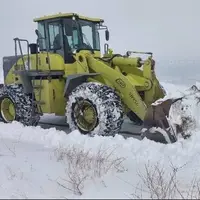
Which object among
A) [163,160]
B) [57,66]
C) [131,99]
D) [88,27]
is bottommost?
[163,160]

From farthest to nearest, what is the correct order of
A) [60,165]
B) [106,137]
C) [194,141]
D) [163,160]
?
[106,137], [194,141], [163,160], [60,165]

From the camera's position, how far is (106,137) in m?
7.02

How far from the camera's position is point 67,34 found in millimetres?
8734

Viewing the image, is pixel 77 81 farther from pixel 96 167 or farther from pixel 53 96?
pixel 96 167

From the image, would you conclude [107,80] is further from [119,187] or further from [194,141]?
[119,187]

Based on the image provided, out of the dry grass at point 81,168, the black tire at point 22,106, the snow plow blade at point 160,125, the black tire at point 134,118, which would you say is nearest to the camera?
the dry grass at point 81,168

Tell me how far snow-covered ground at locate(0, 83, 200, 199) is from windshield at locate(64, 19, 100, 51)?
2486 millimetres

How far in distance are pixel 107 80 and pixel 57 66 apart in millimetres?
1464

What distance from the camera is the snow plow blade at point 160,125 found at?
6734mm

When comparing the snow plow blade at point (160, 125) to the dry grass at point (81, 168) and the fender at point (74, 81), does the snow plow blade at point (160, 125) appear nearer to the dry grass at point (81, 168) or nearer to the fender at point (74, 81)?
the dry grass at point (81, 168)

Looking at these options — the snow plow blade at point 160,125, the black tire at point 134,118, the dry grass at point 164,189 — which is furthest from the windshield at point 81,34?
the dry grass at point 164,189

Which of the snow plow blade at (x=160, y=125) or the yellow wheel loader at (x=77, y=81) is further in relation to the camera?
the yellow wheel loader at (x=77, y=81)

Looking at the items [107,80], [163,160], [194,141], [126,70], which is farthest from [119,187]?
[126,70]

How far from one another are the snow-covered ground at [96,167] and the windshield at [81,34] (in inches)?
97.9
